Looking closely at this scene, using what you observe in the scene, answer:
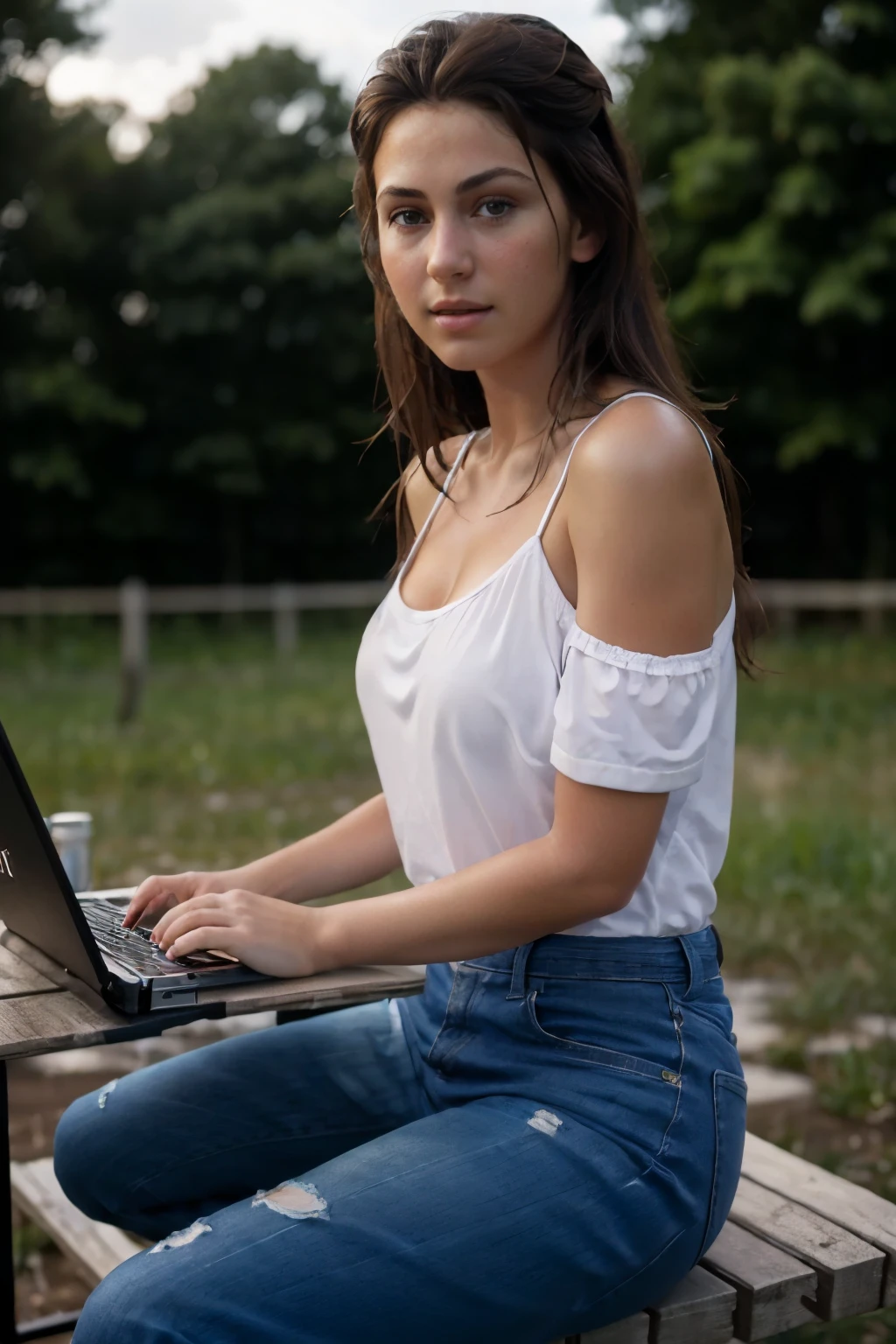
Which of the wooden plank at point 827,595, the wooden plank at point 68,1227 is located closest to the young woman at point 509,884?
the wooden plank at point 68,1227

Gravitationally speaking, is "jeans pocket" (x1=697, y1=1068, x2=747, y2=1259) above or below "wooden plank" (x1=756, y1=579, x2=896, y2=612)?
above

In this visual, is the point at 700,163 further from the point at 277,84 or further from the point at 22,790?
the point at 22,790

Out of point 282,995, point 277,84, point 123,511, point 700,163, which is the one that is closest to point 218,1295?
point 282,995

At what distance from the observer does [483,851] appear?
1.74m

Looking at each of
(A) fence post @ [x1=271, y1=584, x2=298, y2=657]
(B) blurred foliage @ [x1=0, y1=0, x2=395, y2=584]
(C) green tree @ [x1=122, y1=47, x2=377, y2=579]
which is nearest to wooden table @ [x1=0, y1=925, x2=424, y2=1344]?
(A) fence post @ [x1=271, y1=584, x2=298, y2=657]

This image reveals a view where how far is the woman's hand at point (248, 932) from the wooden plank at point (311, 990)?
0.08 ft

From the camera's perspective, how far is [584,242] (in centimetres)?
175

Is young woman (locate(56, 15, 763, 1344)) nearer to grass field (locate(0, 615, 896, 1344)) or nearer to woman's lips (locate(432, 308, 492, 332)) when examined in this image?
woman's lips (locate(432, 308, 492, 332))

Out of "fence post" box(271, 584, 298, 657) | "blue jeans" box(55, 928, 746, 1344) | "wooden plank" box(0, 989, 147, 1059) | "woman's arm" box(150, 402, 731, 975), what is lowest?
"fence post" box(271, 584, 298, 657)

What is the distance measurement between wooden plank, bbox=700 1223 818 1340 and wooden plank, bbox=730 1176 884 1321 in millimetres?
18

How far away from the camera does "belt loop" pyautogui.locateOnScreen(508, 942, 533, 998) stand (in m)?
1.66

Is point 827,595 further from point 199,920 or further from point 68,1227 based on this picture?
point 199,920

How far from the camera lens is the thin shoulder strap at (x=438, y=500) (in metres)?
2.03

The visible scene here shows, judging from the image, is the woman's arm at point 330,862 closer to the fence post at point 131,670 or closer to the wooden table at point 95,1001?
the wooden table at point 95,1001
